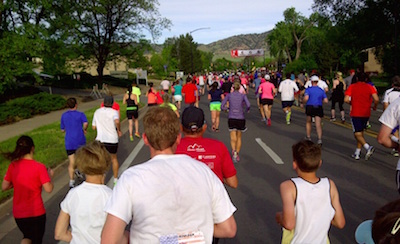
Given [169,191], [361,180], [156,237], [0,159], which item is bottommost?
[0,159]

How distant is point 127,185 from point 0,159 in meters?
9.78

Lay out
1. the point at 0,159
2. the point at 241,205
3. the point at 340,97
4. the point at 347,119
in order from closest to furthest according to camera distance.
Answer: the point at 241,205, the point at 0,159, the point at 340,97, the point at 347,119

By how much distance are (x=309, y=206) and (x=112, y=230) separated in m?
1.63

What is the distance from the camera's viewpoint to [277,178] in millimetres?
7523

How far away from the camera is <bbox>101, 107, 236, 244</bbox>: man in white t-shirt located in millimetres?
1992

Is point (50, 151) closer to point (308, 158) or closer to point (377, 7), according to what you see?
point (308, 158)

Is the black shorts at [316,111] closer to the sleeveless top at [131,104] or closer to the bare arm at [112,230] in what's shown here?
the sleeveless top at [131,104]

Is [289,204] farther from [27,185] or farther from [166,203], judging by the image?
[27,185]

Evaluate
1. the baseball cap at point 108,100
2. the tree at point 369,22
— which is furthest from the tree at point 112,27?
the baseball cap at point 108,100

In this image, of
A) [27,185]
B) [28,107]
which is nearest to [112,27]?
[28,107]

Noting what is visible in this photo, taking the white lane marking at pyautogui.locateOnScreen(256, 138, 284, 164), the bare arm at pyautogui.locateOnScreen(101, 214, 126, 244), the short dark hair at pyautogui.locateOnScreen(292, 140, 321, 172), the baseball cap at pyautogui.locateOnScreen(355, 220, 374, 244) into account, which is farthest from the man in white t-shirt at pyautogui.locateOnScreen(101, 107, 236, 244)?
the white lane marking at pyautogui.locateOnScreen(256, 138, 284, 164)

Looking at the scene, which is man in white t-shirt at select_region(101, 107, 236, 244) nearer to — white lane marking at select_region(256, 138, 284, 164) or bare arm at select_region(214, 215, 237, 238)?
bare arm at select_region(214, 215, 237, 238)

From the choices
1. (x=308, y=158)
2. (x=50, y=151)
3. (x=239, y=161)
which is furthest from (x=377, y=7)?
(x=308, y=158)

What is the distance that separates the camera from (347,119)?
15852 mm
